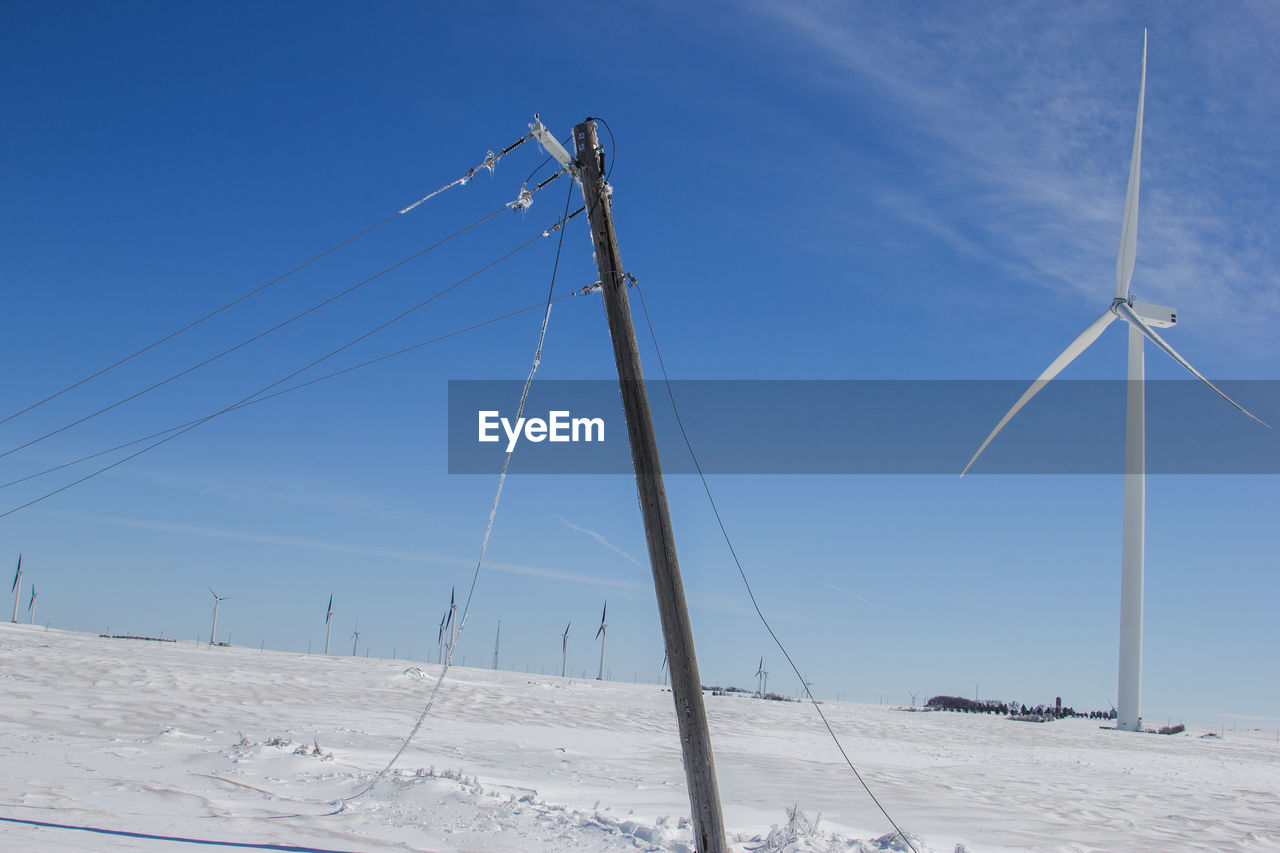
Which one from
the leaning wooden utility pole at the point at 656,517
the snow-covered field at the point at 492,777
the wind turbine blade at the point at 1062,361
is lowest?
the snow-covered field at the point at 492,777

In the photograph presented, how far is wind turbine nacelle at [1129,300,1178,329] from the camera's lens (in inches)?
1738

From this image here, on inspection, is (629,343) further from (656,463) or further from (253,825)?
(253,825)

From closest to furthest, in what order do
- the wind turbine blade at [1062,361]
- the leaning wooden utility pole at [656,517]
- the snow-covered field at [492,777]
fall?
the leaning wooden utility pole at [656,517] → the snow-covered field at [492,777] → the wind turbine blade at [1062,361]

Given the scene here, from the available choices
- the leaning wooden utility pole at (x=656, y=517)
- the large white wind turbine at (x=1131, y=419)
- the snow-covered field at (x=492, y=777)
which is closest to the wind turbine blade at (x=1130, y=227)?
the large white wind turbine at (x=1131, y=419)

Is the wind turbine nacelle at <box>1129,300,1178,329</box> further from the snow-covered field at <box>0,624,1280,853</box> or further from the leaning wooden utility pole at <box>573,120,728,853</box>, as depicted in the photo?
the leaning wooden utility pole at <box>573,120,728,853</box>

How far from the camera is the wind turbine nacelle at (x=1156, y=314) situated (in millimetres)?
44156

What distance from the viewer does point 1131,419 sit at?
42.2 metres

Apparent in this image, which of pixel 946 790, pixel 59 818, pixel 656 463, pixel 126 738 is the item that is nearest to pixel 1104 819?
pixel 946 790

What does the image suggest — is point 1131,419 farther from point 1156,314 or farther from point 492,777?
point 492,777

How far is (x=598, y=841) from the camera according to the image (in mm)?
10547

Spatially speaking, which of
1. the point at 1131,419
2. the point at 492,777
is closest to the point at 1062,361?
the point at 1131,419

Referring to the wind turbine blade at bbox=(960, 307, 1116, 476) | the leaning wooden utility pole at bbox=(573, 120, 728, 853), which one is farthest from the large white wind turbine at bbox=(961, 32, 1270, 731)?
the leaning wooden utility pole at bbox=(573, 120, 728, 853)

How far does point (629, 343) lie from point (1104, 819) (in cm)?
1252

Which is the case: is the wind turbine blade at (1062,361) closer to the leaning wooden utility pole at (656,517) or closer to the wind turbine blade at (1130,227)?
the wind turbine blade at (1130,227)
